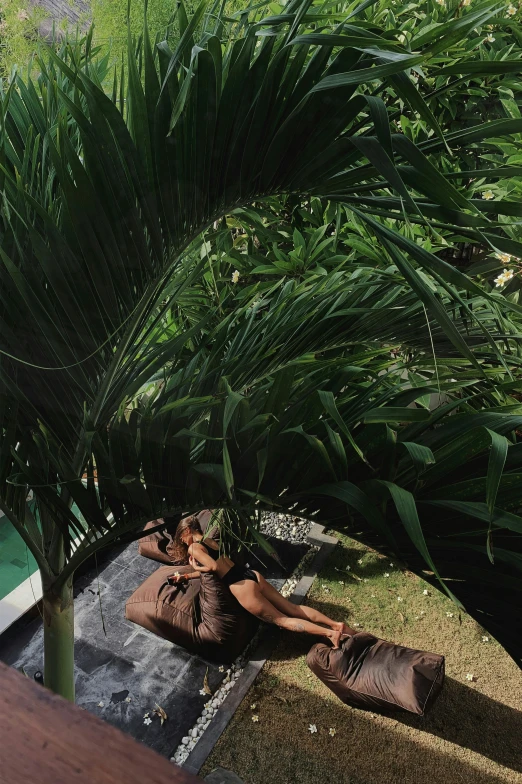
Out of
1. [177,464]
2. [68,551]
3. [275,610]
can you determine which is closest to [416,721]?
[275,610]

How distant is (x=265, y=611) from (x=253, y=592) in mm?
73

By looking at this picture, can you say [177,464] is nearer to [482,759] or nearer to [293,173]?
[293,173]

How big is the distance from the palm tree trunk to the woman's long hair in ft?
2.73

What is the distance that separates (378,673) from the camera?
5.42ft

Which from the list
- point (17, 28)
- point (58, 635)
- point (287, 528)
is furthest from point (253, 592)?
point (17, 28)

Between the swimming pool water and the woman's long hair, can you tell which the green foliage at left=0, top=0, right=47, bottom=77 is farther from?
the swimming pool water

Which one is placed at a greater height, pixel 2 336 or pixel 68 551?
pixel 2 336

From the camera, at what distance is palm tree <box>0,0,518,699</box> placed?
579mm

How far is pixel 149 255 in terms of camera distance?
2.39 feet

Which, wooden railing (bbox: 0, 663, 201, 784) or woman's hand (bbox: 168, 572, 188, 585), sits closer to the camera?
wooden railing (bbox: 0, 663, 201, 784)

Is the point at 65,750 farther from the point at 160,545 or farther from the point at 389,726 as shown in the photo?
the point at 160,545

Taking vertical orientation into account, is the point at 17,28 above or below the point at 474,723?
above

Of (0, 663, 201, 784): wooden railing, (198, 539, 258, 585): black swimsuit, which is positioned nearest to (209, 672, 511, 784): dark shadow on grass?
(198, 539, 258, 585): black swimsuit

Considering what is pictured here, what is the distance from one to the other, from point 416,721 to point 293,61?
1.66 metres
